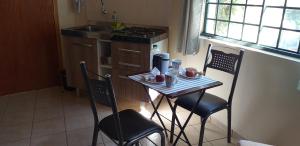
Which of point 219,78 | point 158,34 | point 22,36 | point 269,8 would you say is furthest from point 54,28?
point 269,8

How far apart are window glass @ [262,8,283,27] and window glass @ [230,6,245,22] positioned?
0.26 m

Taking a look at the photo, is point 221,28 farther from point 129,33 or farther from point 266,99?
point 129,33

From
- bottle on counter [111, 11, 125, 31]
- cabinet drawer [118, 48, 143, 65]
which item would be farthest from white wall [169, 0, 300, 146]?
bottle on counter [111, 11, 125, 31]

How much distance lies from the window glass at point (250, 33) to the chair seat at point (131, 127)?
130 centimetres

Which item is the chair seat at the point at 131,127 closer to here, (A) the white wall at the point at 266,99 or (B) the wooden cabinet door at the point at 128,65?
(B) the wooden cabinet door at the point at 128,65

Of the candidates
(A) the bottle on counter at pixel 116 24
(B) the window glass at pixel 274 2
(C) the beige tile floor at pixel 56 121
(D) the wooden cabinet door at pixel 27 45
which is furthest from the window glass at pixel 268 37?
(D) the wooden cabinet door at pixel 27 45

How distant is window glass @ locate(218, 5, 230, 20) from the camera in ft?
8.48

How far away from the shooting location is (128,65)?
9.47ft

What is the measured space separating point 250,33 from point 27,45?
285 cm

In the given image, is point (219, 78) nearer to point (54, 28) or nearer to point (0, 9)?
point (54, 28)

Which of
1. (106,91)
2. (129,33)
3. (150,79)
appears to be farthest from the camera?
(129,33)

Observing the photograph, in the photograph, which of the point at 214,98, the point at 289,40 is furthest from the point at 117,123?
the point at 289,40

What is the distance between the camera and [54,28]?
350cm

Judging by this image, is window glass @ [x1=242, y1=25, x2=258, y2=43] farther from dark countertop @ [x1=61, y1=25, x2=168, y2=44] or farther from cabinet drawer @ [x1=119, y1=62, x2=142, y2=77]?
cabinet drawer @ [x1=119, y1=62, x2=142, y2=77]
